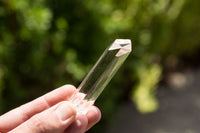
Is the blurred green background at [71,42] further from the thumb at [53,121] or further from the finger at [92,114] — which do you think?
the thumb at [53,121]

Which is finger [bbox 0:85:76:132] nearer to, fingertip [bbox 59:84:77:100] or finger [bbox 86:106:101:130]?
fingertip [bbox 59:84:77:100]

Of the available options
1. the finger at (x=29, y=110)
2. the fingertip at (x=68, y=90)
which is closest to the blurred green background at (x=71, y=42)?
the finger at (x=29, y=110)

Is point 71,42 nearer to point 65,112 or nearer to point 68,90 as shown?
point 68,90

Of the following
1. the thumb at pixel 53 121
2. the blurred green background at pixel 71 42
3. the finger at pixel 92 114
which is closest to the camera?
the thumb at pixel 53 121

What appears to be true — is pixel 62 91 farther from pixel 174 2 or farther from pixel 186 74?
pixel 186 74

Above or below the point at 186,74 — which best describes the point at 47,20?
above

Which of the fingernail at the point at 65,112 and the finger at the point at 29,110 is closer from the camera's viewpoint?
Answer: the fingernail at the point at 65,112

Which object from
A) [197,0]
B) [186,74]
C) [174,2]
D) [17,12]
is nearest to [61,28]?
[17,12]

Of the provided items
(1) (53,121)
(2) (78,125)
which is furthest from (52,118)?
(2) (78,125)

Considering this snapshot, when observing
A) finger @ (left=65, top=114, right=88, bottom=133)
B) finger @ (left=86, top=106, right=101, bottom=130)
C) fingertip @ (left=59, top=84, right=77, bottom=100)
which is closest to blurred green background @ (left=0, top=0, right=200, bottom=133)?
fingertip @ (left=59, top=84, right=77, bottom=100)
